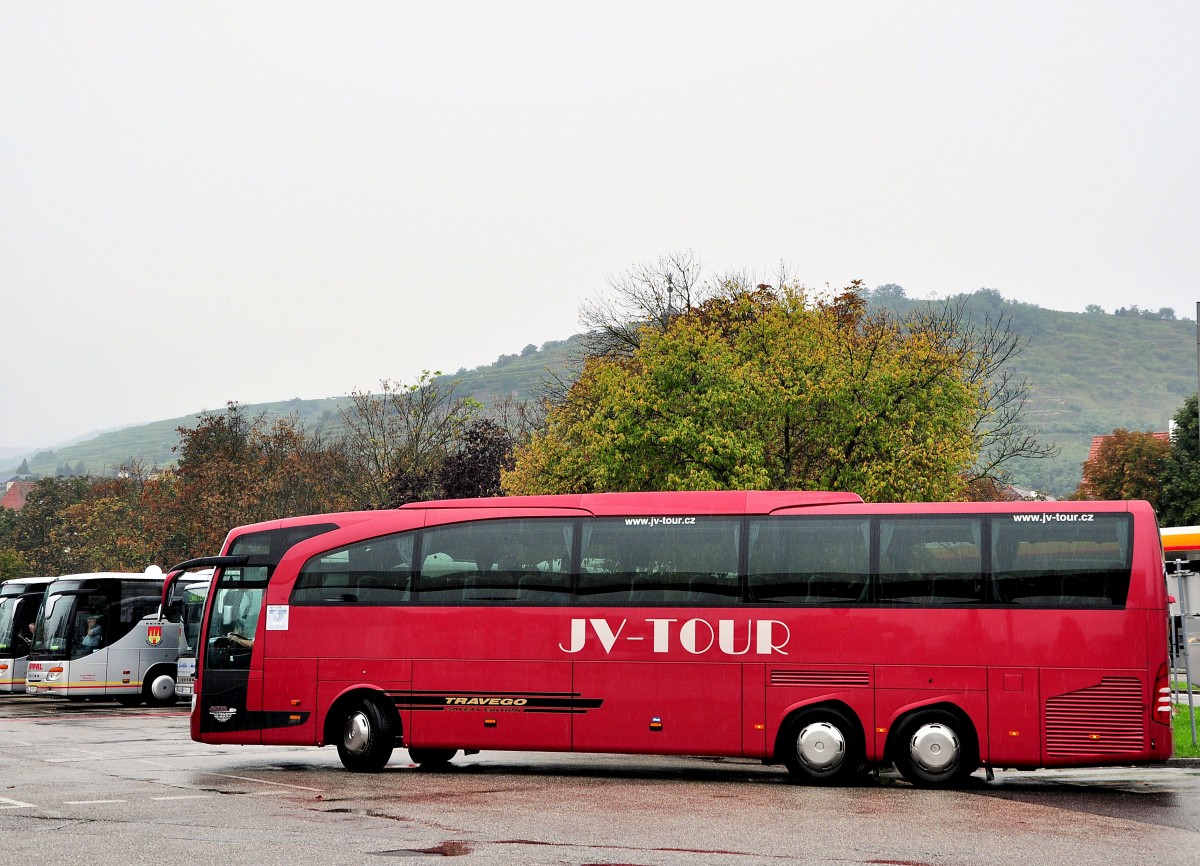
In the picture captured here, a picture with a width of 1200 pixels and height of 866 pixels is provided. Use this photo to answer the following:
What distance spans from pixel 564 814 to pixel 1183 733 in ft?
41.3

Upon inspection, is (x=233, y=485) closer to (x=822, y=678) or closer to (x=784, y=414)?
(x=784, y=414)

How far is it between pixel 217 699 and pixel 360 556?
2751 mm

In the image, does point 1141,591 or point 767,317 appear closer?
point 1141,591

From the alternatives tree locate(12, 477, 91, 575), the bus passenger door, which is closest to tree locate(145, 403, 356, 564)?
tree locate(12, 477, 91, 575)

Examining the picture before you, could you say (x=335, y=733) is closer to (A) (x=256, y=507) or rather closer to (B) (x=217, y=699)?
(B) (x=217, y=699)

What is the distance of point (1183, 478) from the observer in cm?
5994

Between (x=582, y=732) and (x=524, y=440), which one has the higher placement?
(x=524, y=440)

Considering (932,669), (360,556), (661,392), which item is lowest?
(932,669)

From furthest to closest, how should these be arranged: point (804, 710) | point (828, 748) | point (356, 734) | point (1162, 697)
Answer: point (356, 734) → point (804, 710) → point (828, 748) → point (1162, 697)

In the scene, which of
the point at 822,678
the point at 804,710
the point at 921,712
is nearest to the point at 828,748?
the point at 804,710

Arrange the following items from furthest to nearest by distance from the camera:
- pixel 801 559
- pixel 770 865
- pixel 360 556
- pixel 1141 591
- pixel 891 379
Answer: pixel 891 379 → pixel 360 556 → pixel 801 559 → pixel 1141 591 → pixel 770 865

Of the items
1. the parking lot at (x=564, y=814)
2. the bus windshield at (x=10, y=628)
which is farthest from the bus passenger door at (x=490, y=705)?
the bus windshield at (x=10, y=628)

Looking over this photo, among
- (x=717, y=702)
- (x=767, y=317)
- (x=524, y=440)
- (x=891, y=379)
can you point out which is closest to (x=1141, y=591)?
(x=717, y=702)

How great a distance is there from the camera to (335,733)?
17.1 metres
